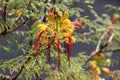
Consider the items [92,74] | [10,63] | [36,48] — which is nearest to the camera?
[92,74]

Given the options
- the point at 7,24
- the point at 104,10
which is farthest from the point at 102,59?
the point at 104,10

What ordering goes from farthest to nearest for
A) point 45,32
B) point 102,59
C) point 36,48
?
1. point 36,48
2. point 45,32
3. point 102,59

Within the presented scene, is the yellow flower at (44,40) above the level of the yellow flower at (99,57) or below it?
below

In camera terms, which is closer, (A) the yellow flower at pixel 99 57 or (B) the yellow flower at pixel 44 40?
(A) the yellow flower at pixel 99 57

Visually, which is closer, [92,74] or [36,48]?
[92,74]

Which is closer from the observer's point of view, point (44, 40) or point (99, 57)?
point (99, 57)

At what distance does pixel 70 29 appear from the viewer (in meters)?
0.77

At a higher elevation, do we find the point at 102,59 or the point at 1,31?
the point at 102,59

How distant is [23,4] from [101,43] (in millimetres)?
573

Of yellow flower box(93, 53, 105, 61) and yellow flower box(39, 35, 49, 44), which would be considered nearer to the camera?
yellow flower box(93, 53, 105, 61)

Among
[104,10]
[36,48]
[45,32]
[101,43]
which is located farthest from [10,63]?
[104,10]

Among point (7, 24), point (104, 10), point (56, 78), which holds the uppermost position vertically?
point (7, 24)

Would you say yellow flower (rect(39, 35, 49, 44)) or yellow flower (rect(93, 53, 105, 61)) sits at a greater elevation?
yellow flower (rect(93, 53, 105, 61))

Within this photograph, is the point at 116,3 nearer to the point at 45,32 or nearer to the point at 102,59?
the point at 45,32
